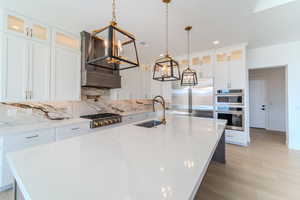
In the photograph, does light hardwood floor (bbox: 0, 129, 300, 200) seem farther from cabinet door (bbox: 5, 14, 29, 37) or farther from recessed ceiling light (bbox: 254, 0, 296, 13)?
recessed ceiling light (bbox: 254, 0, 296, 13)

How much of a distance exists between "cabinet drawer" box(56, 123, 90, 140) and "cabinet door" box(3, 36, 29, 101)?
0.78 m

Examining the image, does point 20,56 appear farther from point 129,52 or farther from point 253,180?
point 253,180

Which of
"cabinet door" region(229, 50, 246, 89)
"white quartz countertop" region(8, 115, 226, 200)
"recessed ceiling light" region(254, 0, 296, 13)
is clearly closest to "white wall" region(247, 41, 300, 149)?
"cabinet door" region(229, 50, 246, 89)

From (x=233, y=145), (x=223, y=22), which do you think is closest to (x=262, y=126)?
(x=233, y=145)

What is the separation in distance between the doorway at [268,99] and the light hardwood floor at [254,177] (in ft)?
7.73

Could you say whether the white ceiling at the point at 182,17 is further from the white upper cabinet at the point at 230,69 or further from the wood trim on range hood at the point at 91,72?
the white upper cabinet at the point at 230,69

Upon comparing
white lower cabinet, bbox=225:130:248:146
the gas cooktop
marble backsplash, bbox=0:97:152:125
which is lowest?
white lower cabinet, bbox=225:130:248:146

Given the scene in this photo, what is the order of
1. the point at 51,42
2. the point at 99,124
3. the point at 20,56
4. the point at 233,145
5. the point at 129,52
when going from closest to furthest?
1. the point at 20,56
2. the point at 51,42
3. the point at 99,124
4. the point at 233,145
5. the point at 129,52

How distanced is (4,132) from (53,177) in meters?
1.84

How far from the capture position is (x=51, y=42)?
2463 millimetres

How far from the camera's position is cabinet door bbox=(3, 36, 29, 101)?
6.53ft

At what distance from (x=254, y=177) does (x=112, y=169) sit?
2570 mm

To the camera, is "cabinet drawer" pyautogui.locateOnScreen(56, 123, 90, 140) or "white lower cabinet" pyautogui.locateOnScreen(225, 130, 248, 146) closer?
"cabinet drawer" pyautogui.locateOnScreen(56, 123, 90, 140)

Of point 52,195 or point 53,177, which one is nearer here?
point 52,195
